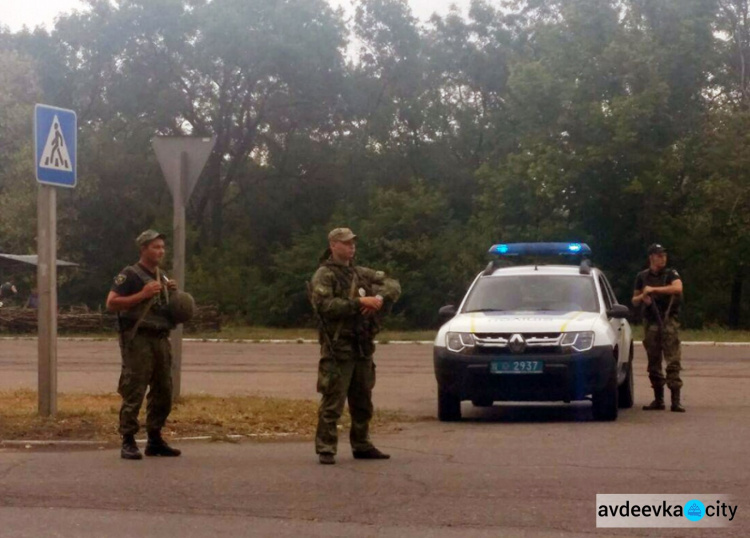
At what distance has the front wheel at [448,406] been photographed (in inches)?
523

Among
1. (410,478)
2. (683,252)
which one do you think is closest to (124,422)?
(410,478)

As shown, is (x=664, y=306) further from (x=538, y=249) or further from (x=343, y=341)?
(x=343, y=341)

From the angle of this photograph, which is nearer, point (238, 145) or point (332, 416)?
point (332, 416)

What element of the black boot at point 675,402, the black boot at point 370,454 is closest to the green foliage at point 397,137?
the black boot at point 675,402

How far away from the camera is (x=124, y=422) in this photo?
33.0 ft

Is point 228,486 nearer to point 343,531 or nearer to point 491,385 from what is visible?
point 343,531

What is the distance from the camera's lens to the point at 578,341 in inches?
513

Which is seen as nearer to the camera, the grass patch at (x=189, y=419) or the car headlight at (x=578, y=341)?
the grass patch at (x=189, y=419)

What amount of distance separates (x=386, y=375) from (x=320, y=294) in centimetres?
1087

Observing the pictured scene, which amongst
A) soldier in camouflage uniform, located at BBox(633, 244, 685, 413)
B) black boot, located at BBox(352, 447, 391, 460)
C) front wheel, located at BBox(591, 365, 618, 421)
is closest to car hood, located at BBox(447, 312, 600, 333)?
front wheel, located at BBox(591, 365, 618, 421)

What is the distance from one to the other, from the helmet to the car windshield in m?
A: 4.60

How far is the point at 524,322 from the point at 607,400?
1116 millimetres

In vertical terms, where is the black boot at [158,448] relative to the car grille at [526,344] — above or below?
below

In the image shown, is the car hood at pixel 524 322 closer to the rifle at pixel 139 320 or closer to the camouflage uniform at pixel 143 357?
the camouflage uniform at pixel 143 357
